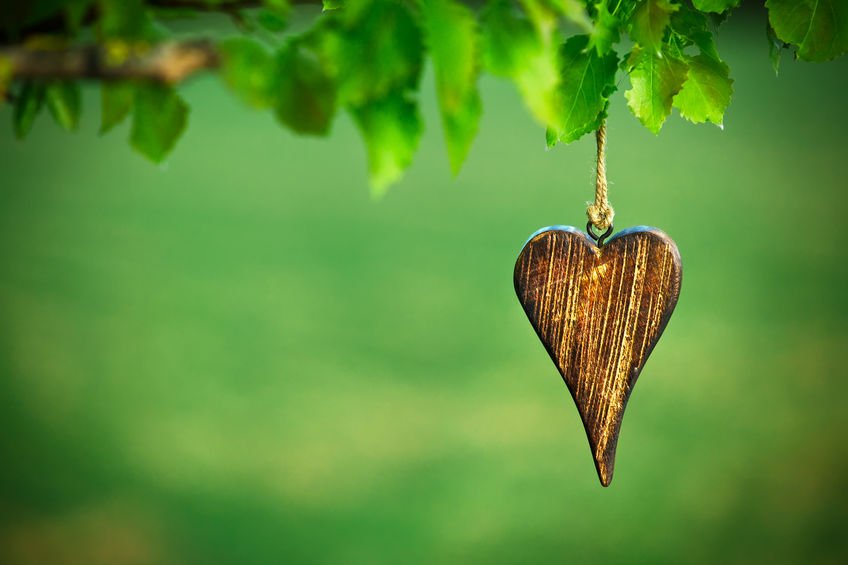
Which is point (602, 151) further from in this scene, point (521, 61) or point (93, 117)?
point (93, 117)

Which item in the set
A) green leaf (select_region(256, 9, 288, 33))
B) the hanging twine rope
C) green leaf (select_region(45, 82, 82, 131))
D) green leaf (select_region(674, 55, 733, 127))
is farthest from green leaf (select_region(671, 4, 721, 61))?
green leaf (select_region(45, 82, 82, 131))

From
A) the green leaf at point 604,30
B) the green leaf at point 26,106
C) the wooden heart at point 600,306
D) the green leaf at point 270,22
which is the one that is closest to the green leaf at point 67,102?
the green leaf at point 26,106

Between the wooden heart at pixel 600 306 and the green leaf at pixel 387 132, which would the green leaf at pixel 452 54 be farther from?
the wooden heart at pixel 600 306

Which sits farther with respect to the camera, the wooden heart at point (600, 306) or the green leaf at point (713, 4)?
the wooden heart at point (600, 306)

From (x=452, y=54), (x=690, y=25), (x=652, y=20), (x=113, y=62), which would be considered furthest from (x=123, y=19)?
(x=690, y=25)

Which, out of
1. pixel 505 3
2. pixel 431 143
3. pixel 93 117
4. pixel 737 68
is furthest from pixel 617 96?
pixel 505 3

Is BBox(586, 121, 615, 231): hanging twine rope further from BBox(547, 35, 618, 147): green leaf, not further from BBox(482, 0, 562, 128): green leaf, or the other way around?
BBox(482, 0, 562, 128): green leaf

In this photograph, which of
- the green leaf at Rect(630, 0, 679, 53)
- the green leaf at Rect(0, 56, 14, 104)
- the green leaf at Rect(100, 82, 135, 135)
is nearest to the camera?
the green leaf at Rect(0, 56, 14, 104)
